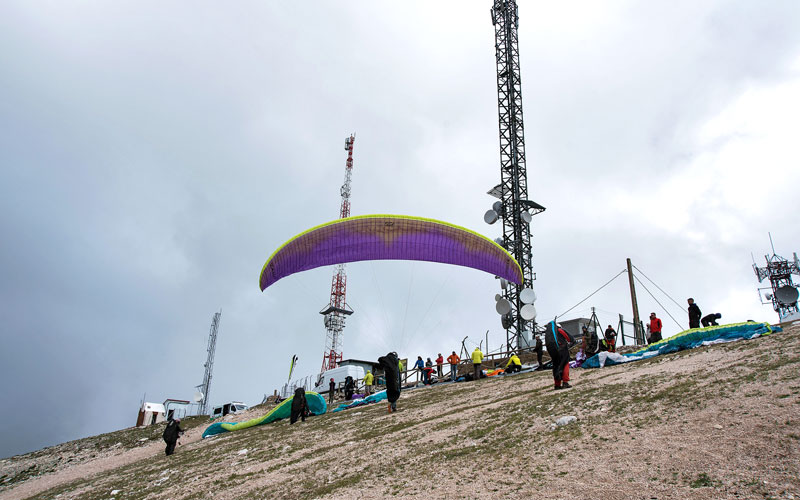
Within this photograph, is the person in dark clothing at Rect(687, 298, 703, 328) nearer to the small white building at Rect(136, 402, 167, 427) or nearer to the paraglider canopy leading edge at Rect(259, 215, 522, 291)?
the paraglider canopy leading edge at Rect(259, 215, 522, 291)

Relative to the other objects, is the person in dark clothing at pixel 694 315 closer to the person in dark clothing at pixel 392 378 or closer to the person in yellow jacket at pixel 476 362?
the person in yellow jacket at pixel 476 362

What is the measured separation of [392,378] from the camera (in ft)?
46.3

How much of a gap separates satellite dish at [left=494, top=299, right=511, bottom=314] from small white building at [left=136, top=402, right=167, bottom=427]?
82.1ft

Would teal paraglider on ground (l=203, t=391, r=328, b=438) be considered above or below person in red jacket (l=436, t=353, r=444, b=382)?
below

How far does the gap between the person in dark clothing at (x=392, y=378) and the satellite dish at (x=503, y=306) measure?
49.3 feet

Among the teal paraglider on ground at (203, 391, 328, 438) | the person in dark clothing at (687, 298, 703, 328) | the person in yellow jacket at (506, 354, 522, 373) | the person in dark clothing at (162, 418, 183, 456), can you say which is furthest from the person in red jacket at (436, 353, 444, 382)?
the person in dark clothing at (162, 418, 183, 456)

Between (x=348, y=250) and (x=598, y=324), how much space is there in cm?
1508

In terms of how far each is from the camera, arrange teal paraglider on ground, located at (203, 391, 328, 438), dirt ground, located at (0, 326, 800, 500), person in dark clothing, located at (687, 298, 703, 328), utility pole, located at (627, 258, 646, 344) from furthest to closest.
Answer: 1. utility pole, located at (627, 258, 646, 344)
2. teal paraglider on ground, located at (203, 391, 328, 438)
3. person in dark clothing, located at (687, 298, 703, 328)
4. dirt ground, located at (0, 326, 800, 500)

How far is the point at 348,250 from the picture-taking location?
61.8 feet

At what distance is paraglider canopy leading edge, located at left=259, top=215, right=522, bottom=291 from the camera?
60.3 ft

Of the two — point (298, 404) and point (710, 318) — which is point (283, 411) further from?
point (710, 318)

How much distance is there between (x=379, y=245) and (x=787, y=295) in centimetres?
2447

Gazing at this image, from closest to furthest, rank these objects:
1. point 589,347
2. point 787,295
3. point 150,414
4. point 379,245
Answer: point 589,347 → point 379,245 → point 787,295 → point 150,414

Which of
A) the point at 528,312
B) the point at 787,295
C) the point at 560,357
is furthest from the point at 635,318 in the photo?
the point at 560,357
